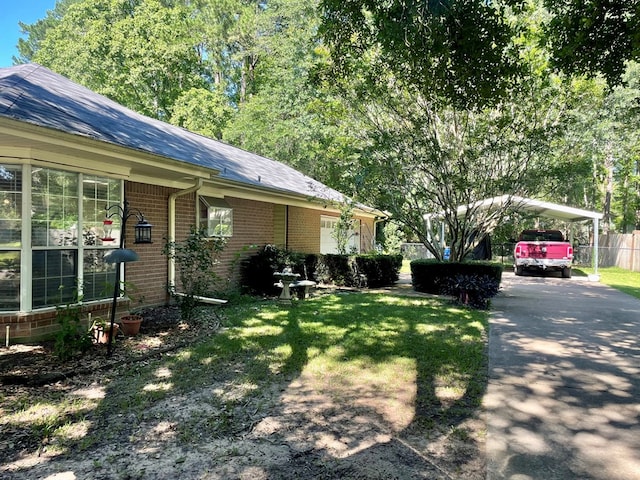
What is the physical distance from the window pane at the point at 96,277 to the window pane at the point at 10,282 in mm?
900

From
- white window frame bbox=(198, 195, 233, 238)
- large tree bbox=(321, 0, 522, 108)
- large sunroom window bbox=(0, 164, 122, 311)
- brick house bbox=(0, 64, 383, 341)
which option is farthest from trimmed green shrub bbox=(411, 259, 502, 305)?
large sunroom window bbox=(0, 164, 122, 311)

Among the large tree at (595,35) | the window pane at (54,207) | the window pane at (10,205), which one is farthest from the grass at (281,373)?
the large tree at (595,35)

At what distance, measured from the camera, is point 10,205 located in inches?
230

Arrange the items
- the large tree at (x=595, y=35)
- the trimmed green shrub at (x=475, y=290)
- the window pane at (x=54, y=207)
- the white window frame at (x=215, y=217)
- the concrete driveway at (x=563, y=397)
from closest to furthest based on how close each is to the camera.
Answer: the concrete driveway at (x=563, y=397), the large tree at (x=595, y=35), the window pane at (x=54, y=207), the trimmed green shrub at (x=475, y=290), the white window frame at (x=215, y=217)

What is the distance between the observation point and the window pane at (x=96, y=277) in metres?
6.74

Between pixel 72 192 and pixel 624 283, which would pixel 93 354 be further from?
pixel 624 283

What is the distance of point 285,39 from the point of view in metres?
23.9

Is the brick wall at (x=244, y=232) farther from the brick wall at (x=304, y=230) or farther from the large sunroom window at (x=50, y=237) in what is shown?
the large sunroom window at (x=50, y=237)

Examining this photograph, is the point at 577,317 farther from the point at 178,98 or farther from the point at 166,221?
the point at 178,98

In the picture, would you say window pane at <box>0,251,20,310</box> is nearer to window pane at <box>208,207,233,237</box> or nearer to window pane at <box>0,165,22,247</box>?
window pane at <box>0,165,22,247</box>

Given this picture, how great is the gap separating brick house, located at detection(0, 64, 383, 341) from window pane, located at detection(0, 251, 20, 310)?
1 centimetres

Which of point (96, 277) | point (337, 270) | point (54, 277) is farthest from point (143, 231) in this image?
point (337, 270)

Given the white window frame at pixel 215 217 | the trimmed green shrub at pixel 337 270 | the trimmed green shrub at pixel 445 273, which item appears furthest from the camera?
the trimmed green shrub at pixel 337 270

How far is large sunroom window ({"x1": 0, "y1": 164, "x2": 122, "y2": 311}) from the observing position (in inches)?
229
